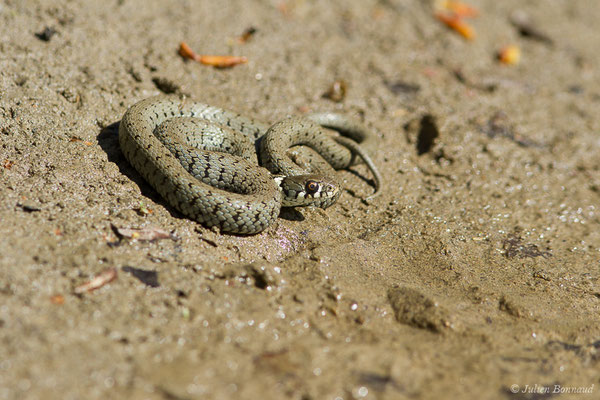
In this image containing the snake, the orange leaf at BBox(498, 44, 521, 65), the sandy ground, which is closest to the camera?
the sandy ground

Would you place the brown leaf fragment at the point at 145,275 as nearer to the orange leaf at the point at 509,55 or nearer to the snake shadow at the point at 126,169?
the snake shadow at the point at 126,169

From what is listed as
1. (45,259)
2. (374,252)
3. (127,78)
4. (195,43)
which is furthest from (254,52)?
(45,259)

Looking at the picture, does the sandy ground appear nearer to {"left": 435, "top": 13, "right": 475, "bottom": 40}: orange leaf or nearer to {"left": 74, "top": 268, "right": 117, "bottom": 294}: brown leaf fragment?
{"left": 74, "top": 268, "right": 117, "bottom": 294}: brown leaf fragment

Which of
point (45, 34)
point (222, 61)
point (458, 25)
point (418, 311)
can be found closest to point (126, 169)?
point (45, 34)

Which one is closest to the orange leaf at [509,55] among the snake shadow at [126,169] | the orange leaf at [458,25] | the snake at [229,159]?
the orange leaf at [458,25]

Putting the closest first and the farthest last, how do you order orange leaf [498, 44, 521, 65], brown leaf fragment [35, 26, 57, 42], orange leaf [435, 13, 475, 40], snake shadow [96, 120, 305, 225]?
snake shadow [96, 120, 305, 225], brown leaf fragment [35, 26, 57, 42], orange leaf [498, 44, 521, 65], orange leaf [435, 13, 475, 40]

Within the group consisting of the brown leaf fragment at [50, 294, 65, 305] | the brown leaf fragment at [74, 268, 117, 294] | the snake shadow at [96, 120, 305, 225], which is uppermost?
the snake shadow at [96, 120, 305, 225]

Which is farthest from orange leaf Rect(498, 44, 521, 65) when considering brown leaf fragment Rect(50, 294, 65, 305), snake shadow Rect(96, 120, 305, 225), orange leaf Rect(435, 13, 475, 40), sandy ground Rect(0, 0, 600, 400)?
brown leaf fragment Rect(50, 294, 65, 305)
